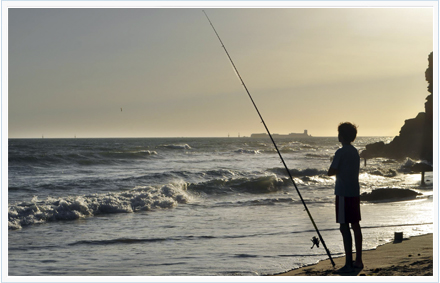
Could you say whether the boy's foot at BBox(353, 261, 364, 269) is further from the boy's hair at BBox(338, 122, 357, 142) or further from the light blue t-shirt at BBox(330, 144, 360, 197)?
the boy's hair at BBox(338, 122, 357, 142)

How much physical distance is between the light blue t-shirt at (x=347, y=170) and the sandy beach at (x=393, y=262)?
0.84 meters

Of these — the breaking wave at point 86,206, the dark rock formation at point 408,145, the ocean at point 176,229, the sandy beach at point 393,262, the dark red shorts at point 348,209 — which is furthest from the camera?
the dark rock formation at point 408,145

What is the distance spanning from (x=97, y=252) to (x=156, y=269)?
156 cm

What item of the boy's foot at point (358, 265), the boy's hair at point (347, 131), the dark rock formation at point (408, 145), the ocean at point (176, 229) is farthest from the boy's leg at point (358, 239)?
the dark rock formation at point (408, 145)

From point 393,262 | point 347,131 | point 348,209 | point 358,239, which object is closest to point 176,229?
point 393,262

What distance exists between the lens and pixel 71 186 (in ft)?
52.5

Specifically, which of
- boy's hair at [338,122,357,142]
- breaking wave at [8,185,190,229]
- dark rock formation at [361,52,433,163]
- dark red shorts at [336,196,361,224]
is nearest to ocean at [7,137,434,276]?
breaking wave at [8,185,190,229]

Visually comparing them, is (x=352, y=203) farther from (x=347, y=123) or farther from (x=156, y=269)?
(x=156, y=269)

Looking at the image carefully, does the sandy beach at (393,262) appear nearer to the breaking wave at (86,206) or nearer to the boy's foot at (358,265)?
Result: the boy's foot at (358,265)

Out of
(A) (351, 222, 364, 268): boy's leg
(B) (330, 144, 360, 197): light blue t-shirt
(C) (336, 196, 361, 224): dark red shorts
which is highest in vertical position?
(B) (330, 144, 360, 197): light blue t-shirt

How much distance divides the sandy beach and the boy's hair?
52.7 inches

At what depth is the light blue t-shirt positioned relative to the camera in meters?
4.10

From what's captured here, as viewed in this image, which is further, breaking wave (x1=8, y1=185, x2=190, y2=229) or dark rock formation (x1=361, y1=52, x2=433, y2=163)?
dark rock formation (x1=361, y1=52, x2=433, y2=163)

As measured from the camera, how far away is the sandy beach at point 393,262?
14.2 ft
